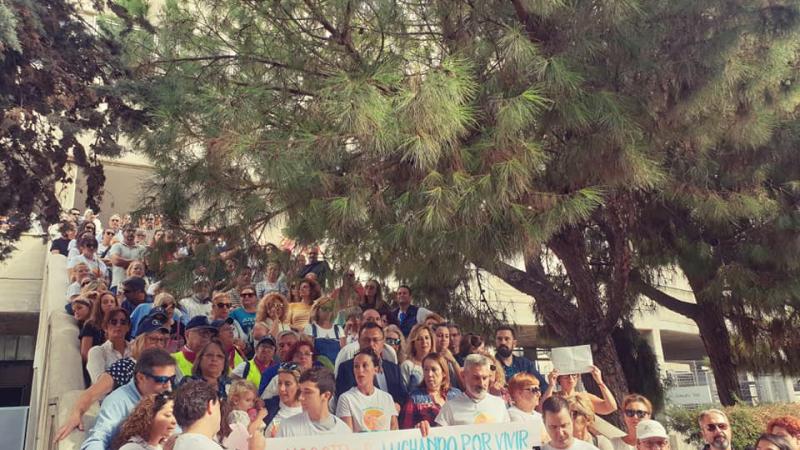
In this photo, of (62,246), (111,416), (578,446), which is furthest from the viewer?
(62,246)

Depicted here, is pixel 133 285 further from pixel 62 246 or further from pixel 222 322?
pixel 62 246

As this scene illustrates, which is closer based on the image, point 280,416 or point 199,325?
point 280,416

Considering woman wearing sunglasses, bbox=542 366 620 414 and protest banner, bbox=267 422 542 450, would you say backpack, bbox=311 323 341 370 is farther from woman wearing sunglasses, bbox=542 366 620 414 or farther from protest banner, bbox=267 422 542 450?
woman wearing sunglasses, bbox=542 366 620 414

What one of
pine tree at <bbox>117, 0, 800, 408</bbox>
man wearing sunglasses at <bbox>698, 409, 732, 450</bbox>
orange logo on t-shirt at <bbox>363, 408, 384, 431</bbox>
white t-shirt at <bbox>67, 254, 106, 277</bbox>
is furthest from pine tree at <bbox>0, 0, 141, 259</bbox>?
man wearing sunglasses at <bbox>698, 409, 732, 450</bbox>

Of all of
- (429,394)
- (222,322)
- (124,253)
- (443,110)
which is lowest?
(429,394)

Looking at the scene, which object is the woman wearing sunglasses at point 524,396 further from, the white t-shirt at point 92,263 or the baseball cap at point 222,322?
the white t-shirt at point 92,263

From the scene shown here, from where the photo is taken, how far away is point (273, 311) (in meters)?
6.06

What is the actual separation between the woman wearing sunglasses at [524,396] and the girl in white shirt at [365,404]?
0.93 m

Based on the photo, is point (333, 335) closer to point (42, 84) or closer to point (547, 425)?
point (547, 425)

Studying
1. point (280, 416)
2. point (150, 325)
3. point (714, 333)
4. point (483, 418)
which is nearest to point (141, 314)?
point (150, 325)

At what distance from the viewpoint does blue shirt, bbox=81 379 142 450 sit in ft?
11.1

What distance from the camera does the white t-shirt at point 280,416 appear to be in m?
3.98

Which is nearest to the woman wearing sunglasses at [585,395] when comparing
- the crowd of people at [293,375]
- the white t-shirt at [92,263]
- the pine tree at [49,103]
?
the crowd of people at [293,375]

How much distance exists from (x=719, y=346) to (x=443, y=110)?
6299 mm
